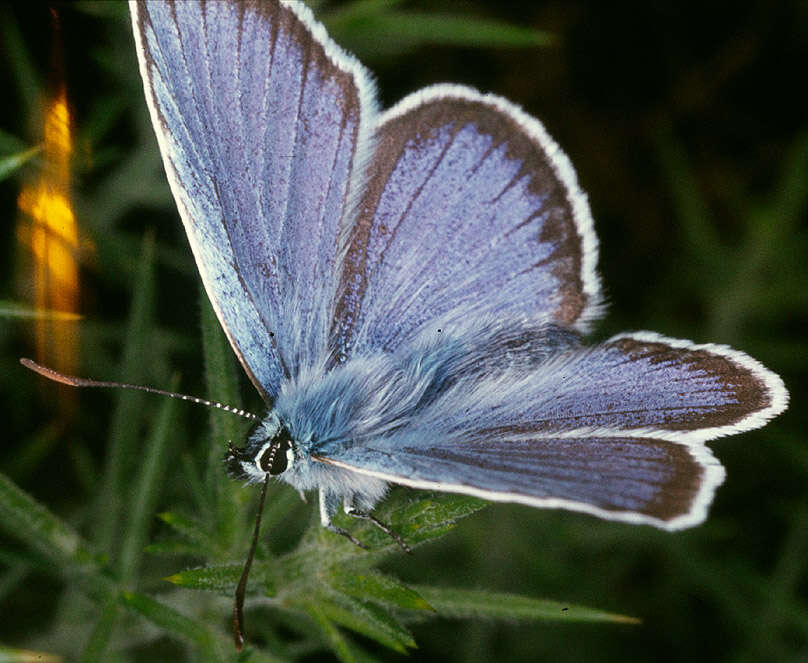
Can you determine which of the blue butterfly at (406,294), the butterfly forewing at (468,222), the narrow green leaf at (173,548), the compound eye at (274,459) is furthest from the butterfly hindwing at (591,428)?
the narrow green leaf at (173,548)

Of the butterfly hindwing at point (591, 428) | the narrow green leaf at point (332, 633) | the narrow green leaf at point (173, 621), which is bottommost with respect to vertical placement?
the narrow green leaf at point (173, 621)

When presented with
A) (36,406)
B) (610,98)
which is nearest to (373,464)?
(36,406)

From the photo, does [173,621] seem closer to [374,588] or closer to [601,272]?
[374,588]

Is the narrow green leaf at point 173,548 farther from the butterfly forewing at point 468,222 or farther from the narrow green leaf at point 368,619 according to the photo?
the butterfly forewing at point 468,222

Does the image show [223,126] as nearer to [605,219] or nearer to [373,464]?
[373,464]

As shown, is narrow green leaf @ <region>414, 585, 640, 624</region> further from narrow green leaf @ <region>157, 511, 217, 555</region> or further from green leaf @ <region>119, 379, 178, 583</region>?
green leaf @ <region>119, 379, 178, 583</region>
